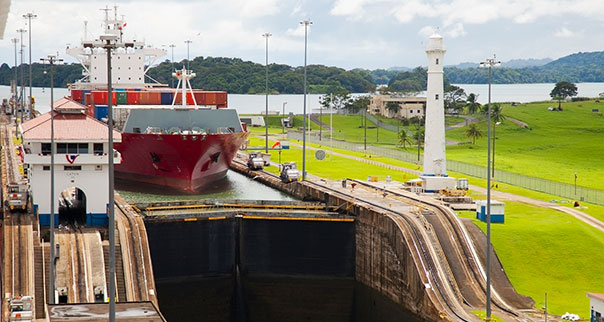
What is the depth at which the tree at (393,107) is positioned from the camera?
586 ft

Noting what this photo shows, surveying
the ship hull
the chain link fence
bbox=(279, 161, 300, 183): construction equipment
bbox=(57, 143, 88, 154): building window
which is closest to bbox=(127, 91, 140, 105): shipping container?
the ship hull

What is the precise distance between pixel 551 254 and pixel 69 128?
30.0 metres

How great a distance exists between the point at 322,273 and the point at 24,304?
80.7ft

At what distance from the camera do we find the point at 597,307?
37.1 m

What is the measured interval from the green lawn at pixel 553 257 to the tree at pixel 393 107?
122415 millimetres

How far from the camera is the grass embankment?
45.7m

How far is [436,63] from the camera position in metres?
65.3

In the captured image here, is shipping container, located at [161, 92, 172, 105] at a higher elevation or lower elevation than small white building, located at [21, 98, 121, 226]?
higher

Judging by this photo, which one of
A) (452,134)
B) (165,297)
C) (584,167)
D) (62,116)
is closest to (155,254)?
(165,297)

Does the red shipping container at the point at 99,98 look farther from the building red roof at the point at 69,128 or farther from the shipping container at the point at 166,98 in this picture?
the building red roof at the point at 69,128

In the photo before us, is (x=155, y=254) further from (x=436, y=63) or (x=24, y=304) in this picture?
(x=436, y=63)

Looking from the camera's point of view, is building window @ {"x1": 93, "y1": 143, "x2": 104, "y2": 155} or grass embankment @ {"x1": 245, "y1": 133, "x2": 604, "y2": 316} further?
building window @ {"x1": 93, "y1": 143, "x2": 104, "y2": 155}

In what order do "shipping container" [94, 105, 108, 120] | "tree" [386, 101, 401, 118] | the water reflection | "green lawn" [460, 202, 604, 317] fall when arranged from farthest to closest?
"tree" [386, 101, 401, 118] → "shipping container" [94, 105, 108, 120] → the water reflection → "green lawn" [460, 202, 604, 317]

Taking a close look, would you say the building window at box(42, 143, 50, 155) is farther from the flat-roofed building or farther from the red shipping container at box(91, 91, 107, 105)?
the flat-roofed building
